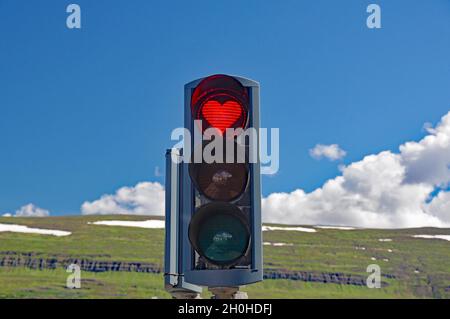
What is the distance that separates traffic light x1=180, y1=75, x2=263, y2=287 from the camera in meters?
3.80

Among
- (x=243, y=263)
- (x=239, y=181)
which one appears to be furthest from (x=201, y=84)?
(x=243, y=263)

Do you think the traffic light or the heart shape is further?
the heart shape

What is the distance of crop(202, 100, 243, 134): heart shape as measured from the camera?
13.1 ft

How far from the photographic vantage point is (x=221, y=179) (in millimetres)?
3949

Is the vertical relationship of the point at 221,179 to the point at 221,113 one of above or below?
below

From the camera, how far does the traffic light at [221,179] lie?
3.80m

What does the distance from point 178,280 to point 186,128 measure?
826mm

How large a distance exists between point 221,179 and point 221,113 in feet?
1.22

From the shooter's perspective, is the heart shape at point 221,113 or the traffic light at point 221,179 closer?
the traffic light at point 221,179

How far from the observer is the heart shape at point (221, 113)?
3.99m

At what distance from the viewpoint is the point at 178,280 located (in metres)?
3.93
